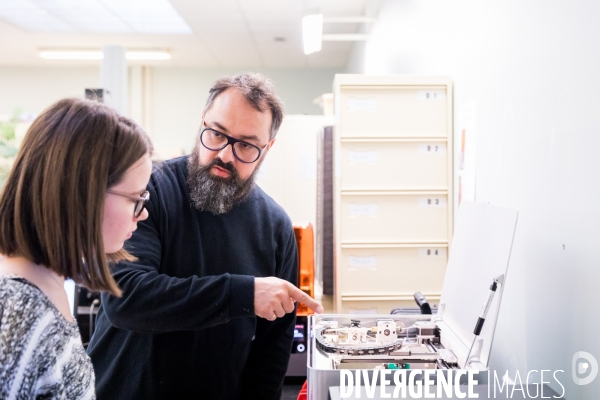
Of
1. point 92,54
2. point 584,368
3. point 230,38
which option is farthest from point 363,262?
point 92,54

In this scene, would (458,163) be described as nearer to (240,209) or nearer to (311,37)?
(240,209)

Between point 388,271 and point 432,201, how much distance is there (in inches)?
13.2

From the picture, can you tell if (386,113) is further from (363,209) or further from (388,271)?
(388,271)

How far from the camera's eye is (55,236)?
2.41 ft

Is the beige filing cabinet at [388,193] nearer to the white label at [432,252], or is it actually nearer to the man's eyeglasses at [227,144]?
the white label at [432,252]

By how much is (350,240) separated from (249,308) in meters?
1.23

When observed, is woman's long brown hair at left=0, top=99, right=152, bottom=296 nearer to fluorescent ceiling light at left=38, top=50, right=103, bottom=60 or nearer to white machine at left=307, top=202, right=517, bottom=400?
white machine at left=307, top=202, right=517, bottom=400

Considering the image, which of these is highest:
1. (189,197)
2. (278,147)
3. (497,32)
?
(497,32)

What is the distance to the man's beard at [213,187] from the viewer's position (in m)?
1.27

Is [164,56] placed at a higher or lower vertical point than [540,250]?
higher

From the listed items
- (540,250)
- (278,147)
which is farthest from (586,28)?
(278,147)

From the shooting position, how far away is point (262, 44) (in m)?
6.34

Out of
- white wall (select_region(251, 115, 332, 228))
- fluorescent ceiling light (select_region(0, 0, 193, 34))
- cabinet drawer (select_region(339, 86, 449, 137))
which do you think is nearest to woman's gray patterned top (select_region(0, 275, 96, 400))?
cabinet drawer (select_region(339, 86, 449, 137))

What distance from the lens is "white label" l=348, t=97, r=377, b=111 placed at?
7.34 feet
